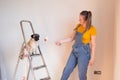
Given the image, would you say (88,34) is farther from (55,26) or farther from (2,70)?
(2,70)

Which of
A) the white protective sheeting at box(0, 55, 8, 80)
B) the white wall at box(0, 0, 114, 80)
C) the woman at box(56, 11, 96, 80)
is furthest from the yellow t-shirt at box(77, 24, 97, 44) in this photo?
the white protective sheeting at box(0, 55, 8, 80)

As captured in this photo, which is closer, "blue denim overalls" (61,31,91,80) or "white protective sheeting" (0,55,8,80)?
"blue denim overalls" (61,31,91,80)

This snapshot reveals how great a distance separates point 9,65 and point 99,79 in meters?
1.79

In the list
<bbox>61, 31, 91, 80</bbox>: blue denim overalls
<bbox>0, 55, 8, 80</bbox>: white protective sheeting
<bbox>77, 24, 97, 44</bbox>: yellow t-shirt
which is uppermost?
<bbox>77, 24, 97, 44</bbox>: yellow t-shirt

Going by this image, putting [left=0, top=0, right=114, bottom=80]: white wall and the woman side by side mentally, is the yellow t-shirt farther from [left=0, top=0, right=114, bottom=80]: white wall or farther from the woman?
[left=0, top=0, right=114, bottom=80]: white wall

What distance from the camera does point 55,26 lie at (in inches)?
159

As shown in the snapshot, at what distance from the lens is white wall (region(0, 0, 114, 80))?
12.7 ft

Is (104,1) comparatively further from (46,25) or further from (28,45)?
(28,45)

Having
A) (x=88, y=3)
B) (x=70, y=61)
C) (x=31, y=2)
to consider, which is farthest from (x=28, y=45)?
(x=88, y=3)

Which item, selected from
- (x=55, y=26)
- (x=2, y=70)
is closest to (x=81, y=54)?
(x=55, y=26)

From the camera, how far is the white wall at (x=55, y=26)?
387cm

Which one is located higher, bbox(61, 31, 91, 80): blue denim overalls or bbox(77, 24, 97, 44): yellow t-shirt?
bbox(77, 24, 97, 44): yellow t-shirt

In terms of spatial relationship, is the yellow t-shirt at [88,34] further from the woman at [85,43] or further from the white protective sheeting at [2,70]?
the white protective sheeting at [2,70]

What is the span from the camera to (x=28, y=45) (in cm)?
348
